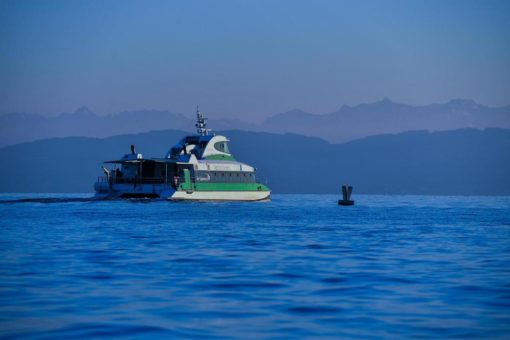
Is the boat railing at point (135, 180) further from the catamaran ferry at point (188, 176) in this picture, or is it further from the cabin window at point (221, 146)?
the cabin window at point (221, 146)

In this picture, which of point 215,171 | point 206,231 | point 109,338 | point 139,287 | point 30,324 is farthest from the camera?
point 215,171

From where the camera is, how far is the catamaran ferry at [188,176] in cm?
9619

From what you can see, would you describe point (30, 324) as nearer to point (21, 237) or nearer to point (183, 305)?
point (183, 305)

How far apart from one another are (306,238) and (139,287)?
2063 cm

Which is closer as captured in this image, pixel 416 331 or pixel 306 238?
pixel 416 331

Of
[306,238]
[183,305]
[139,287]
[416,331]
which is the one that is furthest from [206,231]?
[416,331]

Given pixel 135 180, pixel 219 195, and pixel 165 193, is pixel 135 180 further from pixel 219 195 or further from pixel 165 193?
pixel 219 195

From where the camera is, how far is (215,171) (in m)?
99.6

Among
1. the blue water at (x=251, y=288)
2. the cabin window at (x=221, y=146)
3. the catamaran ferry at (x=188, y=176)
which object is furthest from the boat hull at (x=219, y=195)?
the blue water at (x=251, y=288)

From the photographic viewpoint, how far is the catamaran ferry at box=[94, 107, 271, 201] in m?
96.2

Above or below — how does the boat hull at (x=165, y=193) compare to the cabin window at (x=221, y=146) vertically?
below

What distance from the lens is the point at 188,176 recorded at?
9544 cm

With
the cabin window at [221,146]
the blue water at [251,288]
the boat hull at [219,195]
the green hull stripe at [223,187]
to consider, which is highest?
the cabin window at [221,146]

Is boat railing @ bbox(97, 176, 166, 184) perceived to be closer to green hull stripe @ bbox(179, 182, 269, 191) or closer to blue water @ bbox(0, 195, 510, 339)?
green hull stripe @ bbox(179, 182, 269, 191)
